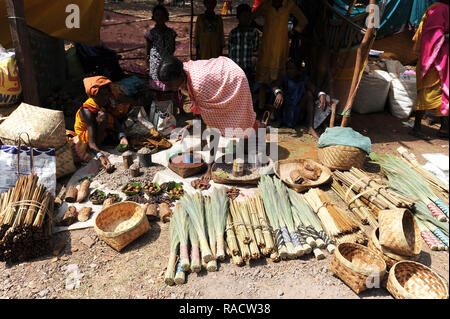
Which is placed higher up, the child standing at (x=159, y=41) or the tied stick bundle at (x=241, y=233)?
the child standing at (x=159, y=41)

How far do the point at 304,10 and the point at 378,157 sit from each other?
143 inches

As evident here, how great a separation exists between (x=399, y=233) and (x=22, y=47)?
16.2 ft

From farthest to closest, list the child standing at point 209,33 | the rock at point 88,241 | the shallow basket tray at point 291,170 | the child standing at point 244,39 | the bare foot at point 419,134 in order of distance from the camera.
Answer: the child standing at point 209,33, the child standing at point 244,39, the bare foot at point 419,134, the shallow basket tray at point 291,170, the rock at point 88,241

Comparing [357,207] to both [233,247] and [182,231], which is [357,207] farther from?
[182,231]

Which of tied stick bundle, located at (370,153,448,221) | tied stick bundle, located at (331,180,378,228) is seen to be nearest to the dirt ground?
tied stick bundle, located at (370,153,448,221)

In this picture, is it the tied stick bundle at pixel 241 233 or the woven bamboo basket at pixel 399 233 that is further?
the tied stick bundle at pixel 241 233

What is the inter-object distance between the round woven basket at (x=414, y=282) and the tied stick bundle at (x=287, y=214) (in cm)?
72

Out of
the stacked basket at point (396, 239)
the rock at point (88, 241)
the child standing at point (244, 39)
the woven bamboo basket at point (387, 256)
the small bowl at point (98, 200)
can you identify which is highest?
the child standing at point (244, 39)

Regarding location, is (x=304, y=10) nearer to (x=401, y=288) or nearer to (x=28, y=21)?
→ (x=28, y=21)

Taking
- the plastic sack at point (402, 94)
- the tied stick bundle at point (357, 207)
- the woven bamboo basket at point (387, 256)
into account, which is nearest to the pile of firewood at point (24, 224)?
the woven bamboo basket at point (387, 256)

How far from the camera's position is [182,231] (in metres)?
2.75

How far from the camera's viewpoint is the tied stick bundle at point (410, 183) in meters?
2.76

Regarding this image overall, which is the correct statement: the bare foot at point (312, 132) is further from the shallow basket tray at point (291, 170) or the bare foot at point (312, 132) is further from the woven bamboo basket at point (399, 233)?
the woven bamboo basket at point (399, 233)

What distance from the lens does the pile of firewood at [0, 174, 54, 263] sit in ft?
8.26
